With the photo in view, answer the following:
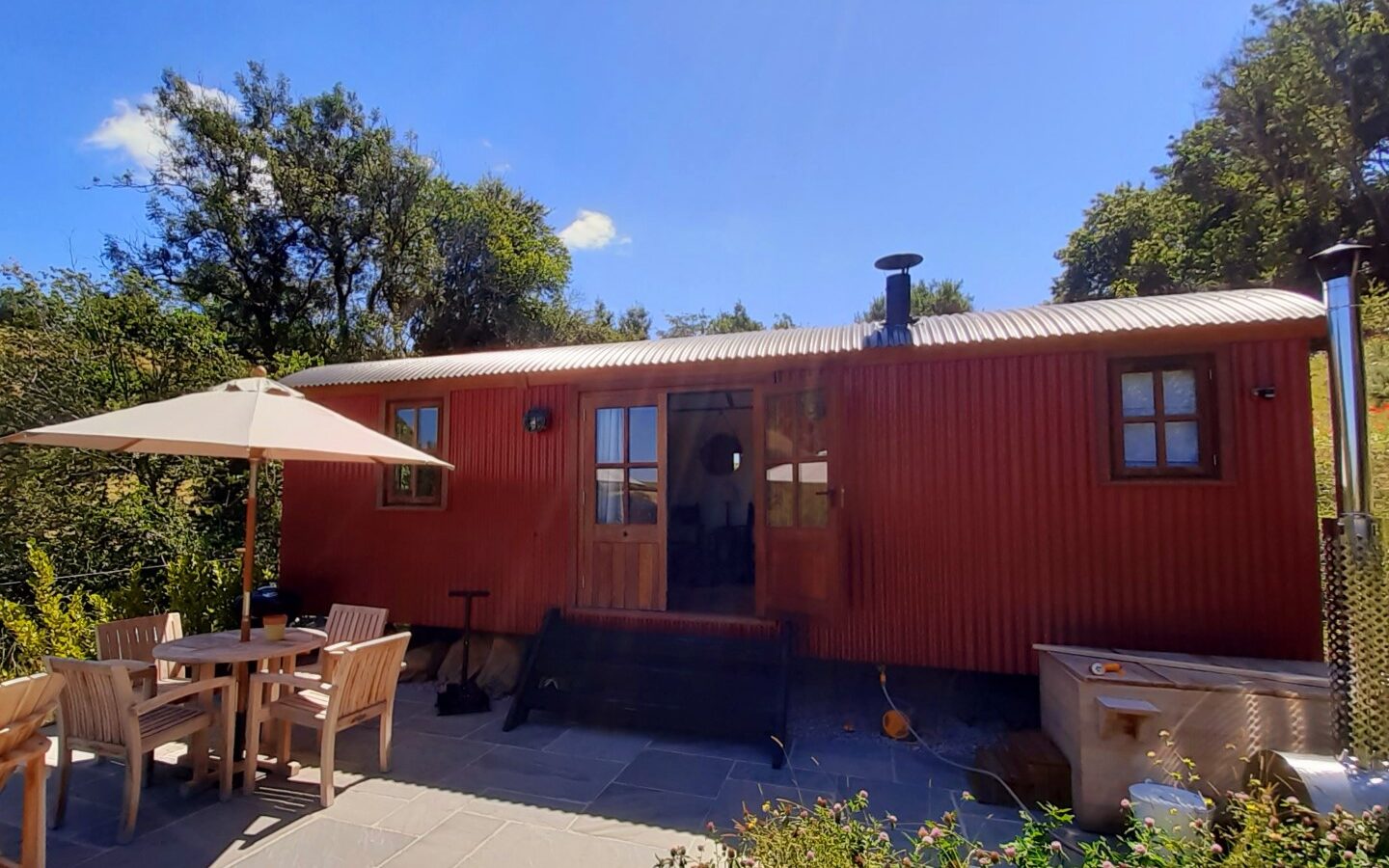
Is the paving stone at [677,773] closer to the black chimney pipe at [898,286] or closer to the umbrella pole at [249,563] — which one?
the umbrella pole at [249,563]

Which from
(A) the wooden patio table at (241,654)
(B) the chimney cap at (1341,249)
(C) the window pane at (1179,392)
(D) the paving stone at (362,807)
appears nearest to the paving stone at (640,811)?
(D) the paving stone at (362,807)

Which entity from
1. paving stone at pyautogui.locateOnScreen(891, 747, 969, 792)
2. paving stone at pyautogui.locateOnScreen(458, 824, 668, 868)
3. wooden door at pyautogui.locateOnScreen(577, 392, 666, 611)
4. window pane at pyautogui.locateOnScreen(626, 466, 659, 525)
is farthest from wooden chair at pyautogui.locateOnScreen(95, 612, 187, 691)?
paving stone at pyautogui.locateOnScreen(891, 747, 969, 792)

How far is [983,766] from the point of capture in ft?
11.9

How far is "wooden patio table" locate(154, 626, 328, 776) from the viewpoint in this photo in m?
3.26

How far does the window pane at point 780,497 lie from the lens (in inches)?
181

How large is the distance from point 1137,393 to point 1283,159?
18981mm

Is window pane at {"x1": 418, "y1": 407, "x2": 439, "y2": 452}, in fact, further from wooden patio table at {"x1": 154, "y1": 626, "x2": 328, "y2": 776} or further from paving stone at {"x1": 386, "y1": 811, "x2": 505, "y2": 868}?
paving stone at {"x1": 386, "y1": 811, "x2": 505, "y2": 868}

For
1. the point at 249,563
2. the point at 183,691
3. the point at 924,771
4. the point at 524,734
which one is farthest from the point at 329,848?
the point at 924,771

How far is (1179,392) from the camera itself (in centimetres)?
395

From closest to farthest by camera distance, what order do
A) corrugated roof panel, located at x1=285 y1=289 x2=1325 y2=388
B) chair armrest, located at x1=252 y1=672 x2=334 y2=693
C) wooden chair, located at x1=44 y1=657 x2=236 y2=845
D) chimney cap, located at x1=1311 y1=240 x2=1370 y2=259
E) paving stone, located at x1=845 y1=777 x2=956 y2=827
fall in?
1. wooden chair, located at x1=44 y1=657 x2=236 y2=845
2. chimney cap, located at x1=1311 y1=240 x2=1370 y2=259
3. paving stone, located at x1=845 y1=777 x2=956 y2=827
4. chair armrest, located at x1=252 y1=672 x2=334 y2=693
5. corrugated roof panel, located at x1=285 y1=289 x2=1325 y2=388

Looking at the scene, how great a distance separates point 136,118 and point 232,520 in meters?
9.78

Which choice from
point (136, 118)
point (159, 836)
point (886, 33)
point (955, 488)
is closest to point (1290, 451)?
point (955, 488)

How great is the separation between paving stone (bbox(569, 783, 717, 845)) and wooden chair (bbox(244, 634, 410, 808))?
4.24 feet

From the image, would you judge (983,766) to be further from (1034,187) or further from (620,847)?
(1034,187)
